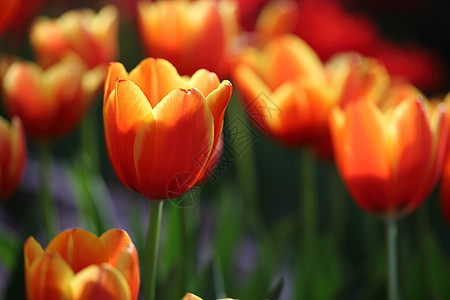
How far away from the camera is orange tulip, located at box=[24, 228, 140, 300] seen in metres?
0.35

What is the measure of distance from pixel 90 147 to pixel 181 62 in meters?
0.28

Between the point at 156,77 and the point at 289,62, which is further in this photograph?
the point at 289,62

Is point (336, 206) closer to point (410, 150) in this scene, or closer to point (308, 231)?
point (308, 231)

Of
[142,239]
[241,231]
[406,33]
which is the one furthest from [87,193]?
[406,33]

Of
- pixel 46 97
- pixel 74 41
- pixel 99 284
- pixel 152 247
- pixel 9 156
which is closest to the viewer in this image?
pixel 99 284

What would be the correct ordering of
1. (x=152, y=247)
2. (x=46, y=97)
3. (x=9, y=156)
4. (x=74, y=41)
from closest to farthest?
(x=152, y=247), (x=9, y=156), (x=46, y=97), (x=74, y=41)

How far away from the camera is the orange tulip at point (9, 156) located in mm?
552

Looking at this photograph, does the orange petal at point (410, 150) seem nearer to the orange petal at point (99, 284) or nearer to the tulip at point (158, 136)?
the tulip at point (158, 136)

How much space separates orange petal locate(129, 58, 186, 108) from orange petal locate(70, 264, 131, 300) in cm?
17

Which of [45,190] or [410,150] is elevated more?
[410,150]

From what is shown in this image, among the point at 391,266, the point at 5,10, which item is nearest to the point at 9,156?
the point at 5,10

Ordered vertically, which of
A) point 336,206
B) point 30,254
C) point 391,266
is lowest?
point 336,206

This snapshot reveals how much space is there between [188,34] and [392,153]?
334mm

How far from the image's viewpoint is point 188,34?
0.77 meters
